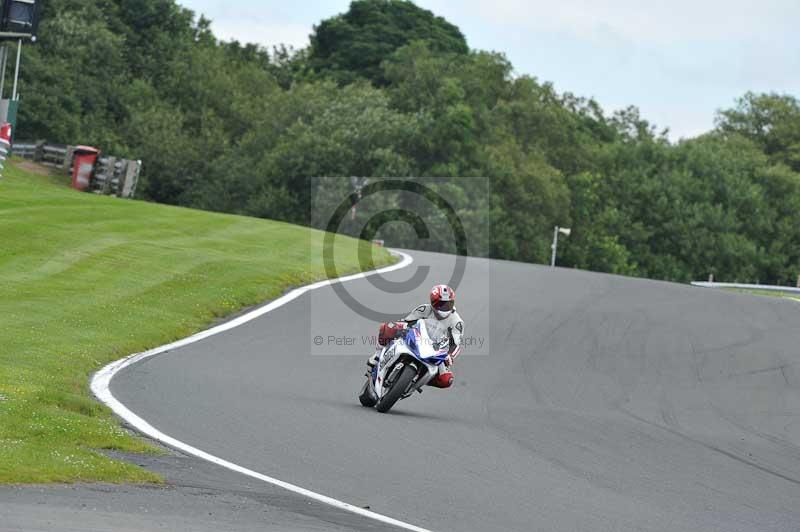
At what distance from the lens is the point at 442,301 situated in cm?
1492

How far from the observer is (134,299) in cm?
2148

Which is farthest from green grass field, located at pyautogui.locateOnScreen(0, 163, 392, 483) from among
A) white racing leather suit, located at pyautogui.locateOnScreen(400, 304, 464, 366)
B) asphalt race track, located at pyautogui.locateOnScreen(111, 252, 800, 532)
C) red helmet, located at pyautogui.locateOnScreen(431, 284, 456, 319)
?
red helmet, located at pyautogui.locateOnScreen(431, 284, 456, 319)

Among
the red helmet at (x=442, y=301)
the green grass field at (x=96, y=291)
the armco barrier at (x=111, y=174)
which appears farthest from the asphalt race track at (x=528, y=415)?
the armco barrier at (x=111, y=174)

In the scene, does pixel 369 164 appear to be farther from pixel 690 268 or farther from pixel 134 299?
pixel 134 299

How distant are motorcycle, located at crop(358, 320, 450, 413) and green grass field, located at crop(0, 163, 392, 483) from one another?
10.6ft

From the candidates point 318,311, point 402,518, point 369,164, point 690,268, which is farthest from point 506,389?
point 690,268

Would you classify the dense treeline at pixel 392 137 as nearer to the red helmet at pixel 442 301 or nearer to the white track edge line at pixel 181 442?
the white track edge line at pixel 181 442

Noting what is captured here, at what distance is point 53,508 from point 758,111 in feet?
372

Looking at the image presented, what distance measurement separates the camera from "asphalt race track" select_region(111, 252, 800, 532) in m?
10.5

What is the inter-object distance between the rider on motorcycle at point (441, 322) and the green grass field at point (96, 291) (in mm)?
3507

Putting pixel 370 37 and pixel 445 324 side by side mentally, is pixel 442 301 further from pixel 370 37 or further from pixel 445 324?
pixel 370 37

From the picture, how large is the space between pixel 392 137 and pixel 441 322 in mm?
58420

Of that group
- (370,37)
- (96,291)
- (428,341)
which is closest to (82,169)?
(96,291)

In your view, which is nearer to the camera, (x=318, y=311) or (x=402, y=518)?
(x=402, y=518)
